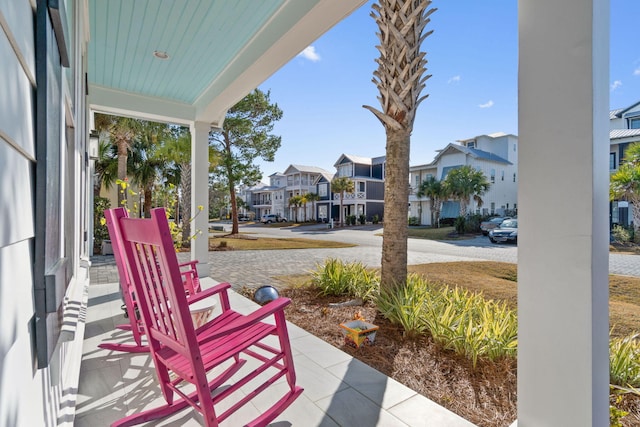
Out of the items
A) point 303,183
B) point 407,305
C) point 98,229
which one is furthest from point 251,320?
point 303,183

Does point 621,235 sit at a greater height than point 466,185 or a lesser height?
lesser

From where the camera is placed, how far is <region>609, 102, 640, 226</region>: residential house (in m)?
11.1

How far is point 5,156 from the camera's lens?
0.60 meters

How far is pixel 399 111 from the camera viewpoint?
12.1 ft

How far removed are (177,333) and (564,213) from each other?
5.57ft

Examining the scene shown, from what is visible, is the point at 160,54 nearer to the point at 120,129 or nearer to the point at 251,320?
the point at 251,320

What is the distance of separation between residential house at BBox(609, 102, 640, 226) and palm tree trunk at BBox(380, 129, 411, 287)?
10.9 metres

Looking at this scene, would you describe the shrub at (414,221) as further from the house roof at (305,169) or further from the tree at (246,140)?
the tree at (246,140)

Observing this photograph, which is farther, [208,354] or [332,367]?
[332,367]

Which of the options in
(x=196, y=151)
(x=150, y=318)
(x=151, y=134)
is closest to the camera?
(x=150, y=318)

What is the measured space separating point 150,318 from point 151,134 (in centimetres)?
1151

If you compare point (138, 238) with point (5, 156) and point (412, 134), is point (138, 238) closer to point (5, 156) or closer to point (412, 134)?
point (5, 156)

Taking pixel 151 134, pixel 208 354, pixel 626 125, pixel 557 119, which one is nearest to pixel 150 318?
pixel 208 354

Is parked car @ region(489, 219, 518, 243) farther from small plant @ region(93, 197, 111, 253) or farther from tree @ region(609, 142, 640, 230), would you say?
small plant @ region(93, 197, 111, 253)
